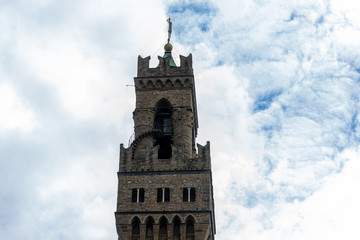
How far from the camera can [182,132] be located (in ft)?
177

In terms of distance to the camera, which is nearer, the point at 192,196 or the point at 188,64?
the point at 192,196

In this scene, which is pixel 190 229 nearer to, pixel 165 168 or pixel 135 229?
pixel 135 229

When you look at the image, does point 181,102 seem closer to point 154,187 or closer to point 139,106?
point 139,106

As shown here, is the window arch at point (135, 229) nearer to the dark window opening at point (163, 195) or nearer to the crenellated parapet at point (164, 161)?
the dark window opening at point (163, 195)

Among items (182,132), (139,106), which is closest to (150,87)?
(139,106)

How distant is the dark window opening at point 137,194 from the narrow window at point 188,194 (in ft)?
10.4

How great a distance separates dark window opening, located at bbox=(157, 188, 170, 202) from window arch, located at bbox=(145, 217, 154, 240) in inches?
67.6

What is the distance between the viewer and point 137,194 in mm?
49500

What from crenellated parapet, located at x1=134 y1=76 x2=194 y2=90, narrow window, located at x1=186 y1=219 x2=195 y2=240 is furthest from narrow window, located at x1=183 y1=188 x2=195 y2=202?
crenellated parapet, located at x1=134 y1=76 x2=194 y2=90

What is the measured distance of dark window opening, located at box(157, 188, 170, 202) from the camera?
161 ft

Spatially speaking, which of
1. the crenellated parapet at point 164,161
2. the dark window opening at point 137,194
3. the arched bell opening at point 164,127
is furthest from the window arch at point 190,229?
the arched bell opening at point 164,127

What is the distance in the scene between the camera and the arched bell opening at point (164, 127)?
55.0m

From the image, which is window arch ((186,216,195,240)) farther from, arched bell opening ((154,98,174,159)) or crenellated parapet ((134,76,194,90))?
crenellated parapet ((134,76,194,90))

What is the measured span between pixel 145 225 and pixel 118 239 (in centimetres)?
226
